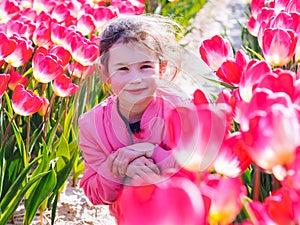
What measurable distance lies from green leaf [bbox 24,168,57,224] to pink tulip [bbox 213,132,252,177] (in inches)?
40.6

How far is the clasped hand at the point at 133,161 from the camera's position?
56.2 inches

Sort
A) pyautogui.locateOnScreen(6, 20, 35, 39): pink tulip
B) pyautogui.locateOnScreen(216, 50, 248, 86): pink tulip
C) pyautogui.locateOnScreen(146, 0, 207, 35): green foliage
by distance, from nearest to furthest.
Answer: pyautogui.locateOnScreen(216, 50, 248, 86): pink tulip, pyautogui.locateOnScreen(6, 20, 35, 39): pink tulip, pyautogui.locateOnScreen(146, 0, 207, 35): green foliage

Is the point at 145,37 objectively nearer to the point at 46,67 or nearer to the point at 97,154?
the point at 97,154

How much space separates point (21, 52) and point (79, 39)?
0.24m

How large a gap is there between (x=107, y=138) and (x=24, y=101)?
Result: 433mm

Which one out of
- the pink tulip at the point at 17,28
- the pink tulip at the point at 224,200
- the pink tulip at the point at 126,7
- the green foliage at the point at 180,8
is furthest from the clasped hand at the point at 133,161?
the green foliage at the point at 180,8

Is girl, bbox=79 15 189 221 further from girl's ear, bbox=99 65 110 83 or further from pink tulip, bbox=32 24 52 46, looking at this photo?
pink tulip, bbox=32 24 52 46

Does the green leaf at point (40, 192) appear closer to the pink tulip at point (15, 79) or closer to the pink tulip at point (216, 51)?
the pink tulip at point (15, 79)

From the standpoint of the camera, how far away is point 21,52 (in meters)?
2.16

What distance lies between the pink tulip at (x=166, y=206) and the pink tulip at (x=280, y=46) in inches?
33.6

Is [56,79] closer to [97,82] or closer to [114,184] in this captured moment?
[97,82]

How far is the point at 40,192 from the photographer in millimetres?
1919

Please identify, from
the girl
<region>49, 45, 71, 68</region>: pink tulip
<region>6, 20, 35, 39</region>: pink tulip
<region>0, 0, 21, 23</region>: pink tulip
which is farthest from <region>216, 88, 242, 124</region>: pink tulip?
<region>0, 0, 21, 23</region>: pink tulip

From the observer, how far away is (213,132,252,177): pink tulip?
2.97ft
